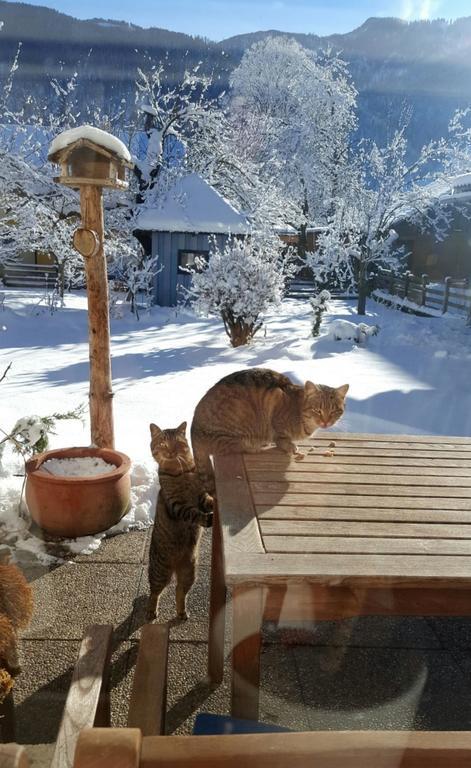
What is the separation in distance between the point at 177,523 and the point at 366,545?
1.42 m

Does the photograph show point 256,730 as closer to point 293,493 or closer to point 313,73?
Answer: point 293,493

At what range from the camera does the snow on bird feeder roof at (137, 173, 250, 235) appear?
16891mm

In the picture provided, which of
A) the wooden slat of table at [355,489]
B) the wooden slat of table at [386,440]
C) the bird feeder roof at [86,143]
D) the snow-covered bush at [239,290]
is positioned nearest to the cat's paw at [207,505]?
the wooden slat of table at [386,440]

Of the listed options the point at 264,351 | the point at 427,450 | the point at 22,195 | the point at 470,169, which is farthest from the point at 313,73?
the point at 427,450

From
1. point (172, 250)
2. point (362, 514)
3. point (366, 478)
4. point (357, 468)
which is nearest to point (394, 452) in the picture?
point (357, 468)

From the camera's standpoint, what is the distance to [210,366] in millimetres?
9969

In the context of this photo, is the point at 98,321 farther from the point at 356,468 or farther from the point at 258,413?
the point at 356,468

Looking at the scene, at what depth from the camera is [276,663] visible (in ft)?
9.78

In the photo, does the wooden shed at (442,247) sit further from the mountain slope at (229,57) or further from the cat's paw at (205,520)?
the cat's paw at (205,520)

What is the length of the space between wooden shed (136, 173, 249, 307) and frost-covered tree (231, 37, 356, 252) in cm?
1088

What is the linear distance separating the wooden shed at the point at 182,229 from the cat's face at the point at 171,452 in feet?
46.4

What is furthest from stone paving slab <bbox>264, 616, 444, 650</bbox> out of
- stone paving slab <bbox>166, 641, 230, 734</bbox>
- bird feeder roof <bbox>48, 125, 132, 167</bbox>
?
bird feeder roof <bbox>48, 125, 132, 167</bbox>

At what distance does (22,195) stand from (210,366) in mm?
10375

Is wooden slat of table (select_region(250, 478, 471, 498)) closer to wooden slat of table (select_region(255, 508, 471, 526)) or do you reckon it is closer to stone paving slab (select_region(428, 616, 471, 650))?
wooden slat of table (select_region(255, 508, 471, 526))
